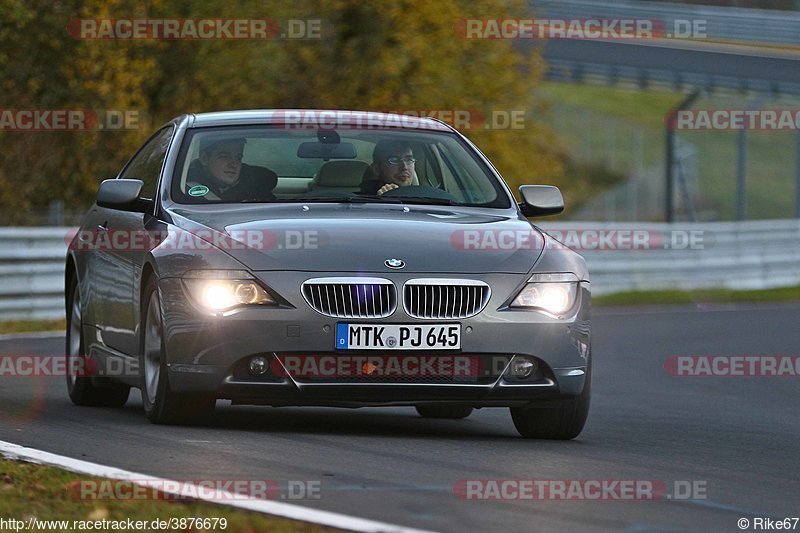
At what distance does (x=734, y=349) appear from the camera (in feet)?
59.4

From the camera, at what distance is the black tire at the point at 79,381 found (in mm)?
10438

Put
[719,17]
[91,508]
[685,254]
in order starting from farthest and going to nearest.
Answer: [719,17]
[685,254]
[91,508]

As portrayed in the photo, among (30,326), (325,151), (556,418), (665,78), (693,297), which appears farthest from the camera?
(665,78)

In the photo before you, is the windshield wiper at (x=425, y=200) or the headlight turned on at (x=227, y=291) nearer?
the headlight turned on at (x=227, y=291)

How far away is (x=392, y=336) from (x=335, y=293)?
317mm

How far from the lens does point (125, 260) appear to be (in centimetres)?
949

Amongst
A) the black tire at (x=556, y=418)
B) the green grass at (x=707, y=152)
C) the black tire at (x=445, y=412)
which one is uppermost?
the black tire at (x=556, y=418)

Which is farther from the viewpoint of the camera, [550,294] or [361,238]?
[550,294]

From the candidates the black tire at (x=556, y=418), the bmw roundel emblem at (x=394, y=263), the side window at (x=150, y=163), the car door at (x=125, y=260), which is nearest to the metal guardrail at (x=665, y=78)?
the side window at (x=150, y=163)

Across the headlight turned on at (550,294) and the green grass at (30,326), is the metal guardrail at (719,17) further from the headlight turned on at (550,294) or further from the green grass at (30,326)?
the headlight turned on at (550,294)

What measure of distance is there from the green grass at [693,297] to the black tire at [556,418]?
17.7 metres

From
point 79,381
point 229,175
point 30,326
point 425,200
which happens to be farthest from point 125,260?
point 30,326

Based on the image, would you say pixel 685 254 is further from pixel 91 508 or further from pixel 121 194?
pixel 91 508

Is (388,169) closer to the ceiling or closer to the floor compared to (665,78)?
closer to the ceiling
